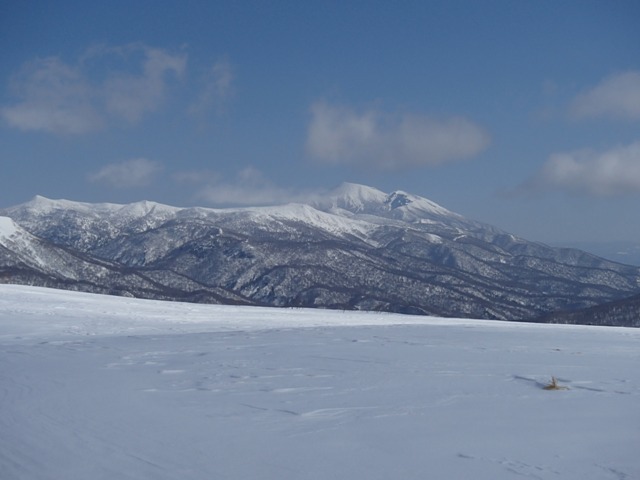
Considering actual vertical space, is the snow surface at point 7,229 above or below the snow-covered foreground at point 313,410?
above

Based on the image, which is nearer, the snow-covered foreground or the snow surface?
the snow-covered foreground

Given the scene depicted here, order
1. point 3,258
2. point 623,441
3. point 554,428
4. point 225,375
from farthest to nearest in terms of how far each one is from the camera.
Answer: point 3,258, point 225,375, point 554,428, point 623,441

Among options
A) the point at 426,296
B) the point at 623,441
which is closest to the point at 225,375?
the point at 623,441

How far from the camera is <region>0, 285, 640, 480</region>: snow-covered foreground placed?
6.36 metres

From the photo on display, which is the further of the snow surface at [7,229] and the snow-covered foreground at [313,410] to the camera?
the snow surface at [7,229]

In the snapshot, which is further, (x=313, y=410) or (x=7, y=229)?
(x=7, y=229)

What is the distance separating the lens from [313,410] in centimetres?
864

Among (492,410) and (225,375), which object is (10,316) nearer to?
(225,375)

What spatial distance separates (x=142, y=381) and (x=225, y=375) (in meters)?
1.44

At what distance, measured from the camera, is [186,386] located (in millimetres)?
10312

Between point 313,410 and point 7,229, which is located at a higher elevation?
point 7,229

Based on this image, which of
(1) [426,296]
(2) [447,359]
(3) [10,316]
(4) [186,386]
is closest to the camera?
(4) [186,386]

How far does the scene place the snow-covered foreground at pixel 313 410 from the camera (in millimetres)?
6363

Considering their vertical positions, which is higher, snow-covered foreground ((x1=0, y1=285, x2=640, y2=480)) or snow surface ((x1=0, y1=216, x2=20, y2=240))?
snow surface ((x1=0, y1=216, x2=20, y2=240))
